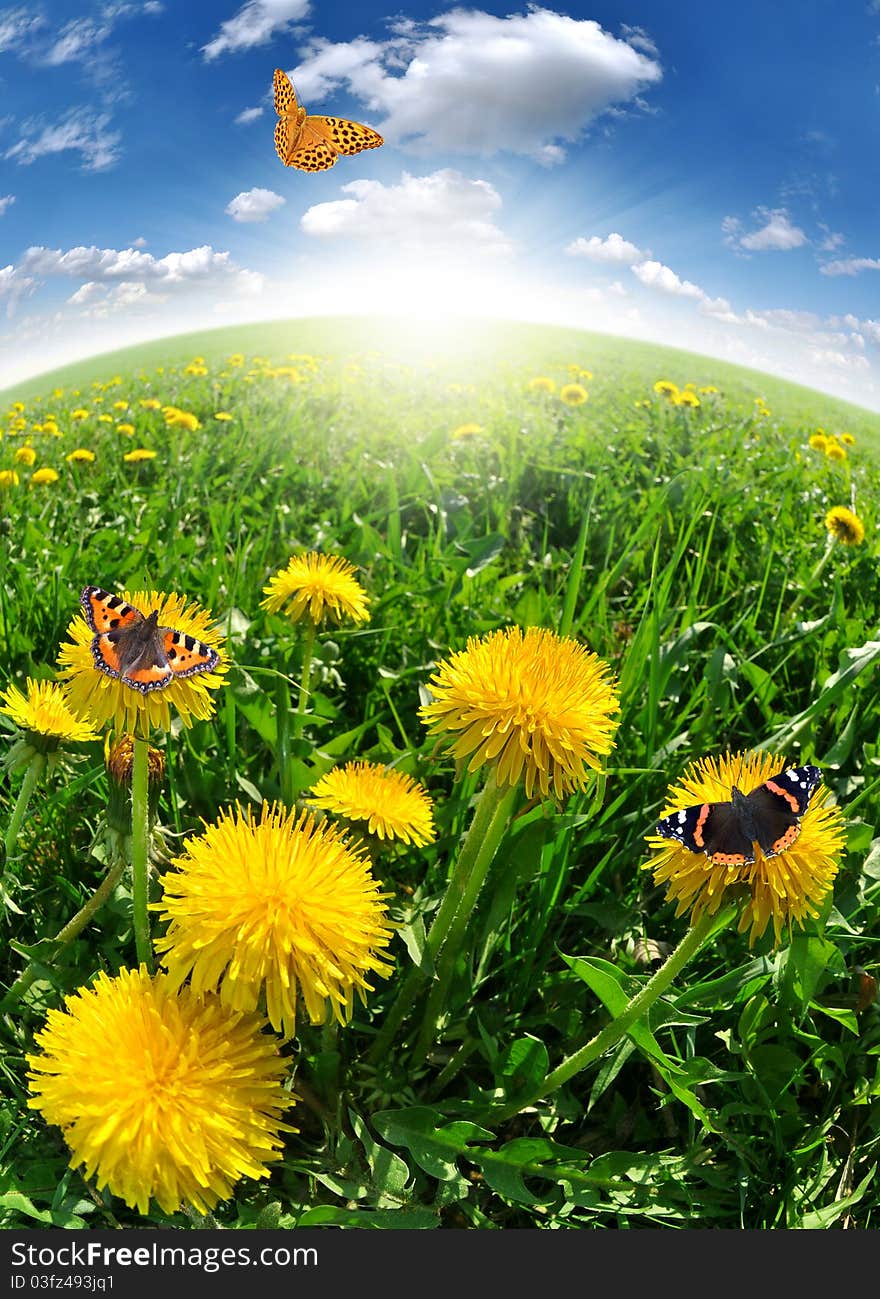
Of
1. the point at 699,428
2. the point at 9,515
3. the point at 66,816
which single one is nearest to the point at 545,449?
the point at 699,428

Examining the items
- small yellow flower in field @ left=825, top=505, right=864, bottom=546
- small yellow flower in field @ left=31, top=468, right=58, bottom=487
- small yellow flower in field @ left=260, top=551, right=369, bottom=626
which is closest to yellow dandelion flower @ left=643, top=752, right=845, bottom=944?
small yellow flower in field @ left=260, top=551, right=369, bottom=626

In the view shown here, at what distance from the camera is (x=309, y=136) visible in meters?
2.16

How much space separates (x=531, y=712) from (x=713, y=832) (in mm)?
259

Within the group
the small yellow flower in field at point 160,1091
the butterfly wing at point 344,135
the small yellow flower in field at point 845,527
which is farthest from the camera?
the small yellow flower in field at point 845,527

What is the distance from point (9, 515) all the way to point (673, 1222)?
2.96 meters

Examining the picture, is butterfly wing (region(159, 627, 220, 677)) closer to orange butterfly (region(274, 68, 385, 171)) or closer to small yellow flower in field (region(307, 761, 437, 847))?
small yellow flower in field (region(307, 761, 437, 847))

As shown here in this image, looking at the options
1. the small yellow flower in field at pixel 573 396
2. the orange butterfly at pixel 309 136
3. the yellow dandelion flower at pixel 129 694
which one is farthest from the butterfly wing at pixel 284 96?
the small yellow flower in field at pixel 573 396

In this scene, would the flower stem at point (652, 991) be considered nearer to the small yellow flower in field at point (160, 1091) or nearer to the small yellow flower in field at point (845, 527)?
the small yellow flower in field at point (160, 1091)

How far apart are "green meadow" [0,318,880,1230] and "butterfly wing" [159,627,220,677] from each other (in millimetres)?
303

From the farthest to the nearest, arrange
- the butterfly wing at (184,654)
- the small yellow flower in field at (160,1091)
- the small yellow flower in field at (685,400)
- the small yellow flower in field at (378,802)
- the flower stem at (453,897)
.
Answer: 1. the small yellow flower in field at (685,400)
2. the small yellow flower in field at (378,802)
3. the flower stem at (453,897)
4. the butterfly wing at (184,654)
5. the small yellow flower in field at (160,1091)

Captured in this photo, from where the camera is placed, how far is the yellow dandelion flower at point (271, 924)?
97cm

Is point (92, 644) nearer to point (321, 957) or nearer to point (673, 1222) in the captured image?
point (321, 957)

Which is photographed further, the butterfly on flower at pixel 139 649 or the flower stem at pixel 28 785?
the flower stem at pixel 28 785

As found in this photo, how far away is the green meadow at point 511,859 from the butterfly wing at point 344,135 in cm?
99
